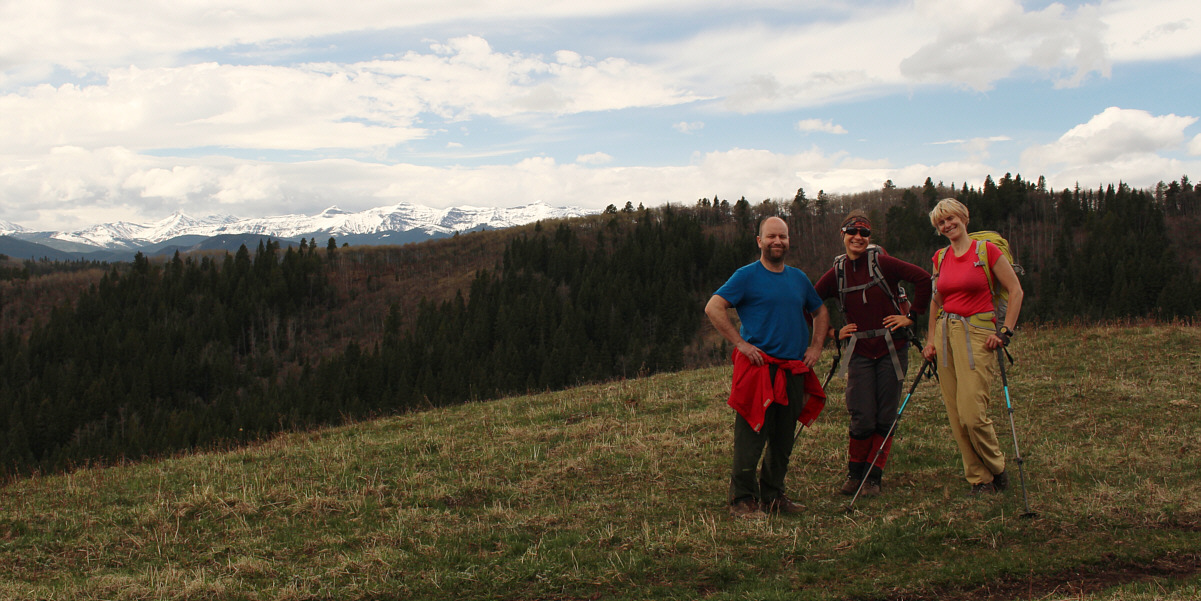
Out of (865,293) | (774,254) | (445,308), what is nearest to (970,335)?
(865,293)

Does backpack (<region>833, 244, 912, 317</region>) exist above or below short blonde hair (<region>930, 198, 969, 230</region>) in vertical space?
below

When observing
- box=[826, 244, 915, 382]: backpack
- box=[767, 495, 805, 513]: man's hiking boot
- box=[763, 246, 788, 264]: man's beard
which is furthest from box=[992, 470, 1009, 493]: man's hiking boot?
box=[763, 246, 788, 264]: man's beard

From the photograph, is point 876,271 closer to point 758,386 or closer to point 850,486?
point 758,386

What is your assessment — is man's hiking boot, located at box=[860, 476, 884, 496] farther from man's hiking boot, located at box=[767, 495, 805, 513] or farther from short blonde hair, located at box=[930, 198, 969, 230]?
short blonde hair, located at box=[930, 198, 969, 230]

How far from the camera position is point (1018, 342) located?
15391 mm

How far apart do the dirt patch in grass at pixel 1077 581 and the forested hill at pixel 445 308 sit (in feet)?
178

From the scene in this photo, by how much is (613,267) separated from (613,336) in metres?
27.3

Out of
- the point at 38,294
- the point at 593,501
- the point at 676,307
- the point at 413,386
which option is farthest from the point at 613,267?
the point at 38,294

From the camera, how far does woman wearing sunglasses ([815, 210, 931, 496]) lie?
21.6 feet

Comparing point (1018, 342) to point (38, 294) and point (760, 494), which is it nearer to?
point (760, 494)

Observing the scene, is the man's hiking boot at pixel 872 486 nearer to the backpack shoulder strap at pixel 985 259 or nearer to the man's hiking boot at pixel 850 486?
the man's hiking boot at pixel 850 486

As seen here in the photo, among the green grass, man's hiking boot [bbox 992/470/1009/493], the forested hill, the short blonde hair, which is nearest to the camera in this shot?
the green grass

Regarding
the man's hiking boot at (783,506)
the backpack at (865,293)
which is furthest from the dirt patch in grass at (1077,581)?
the backpack at (865,293)

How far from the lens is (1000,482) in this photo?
6.69m
